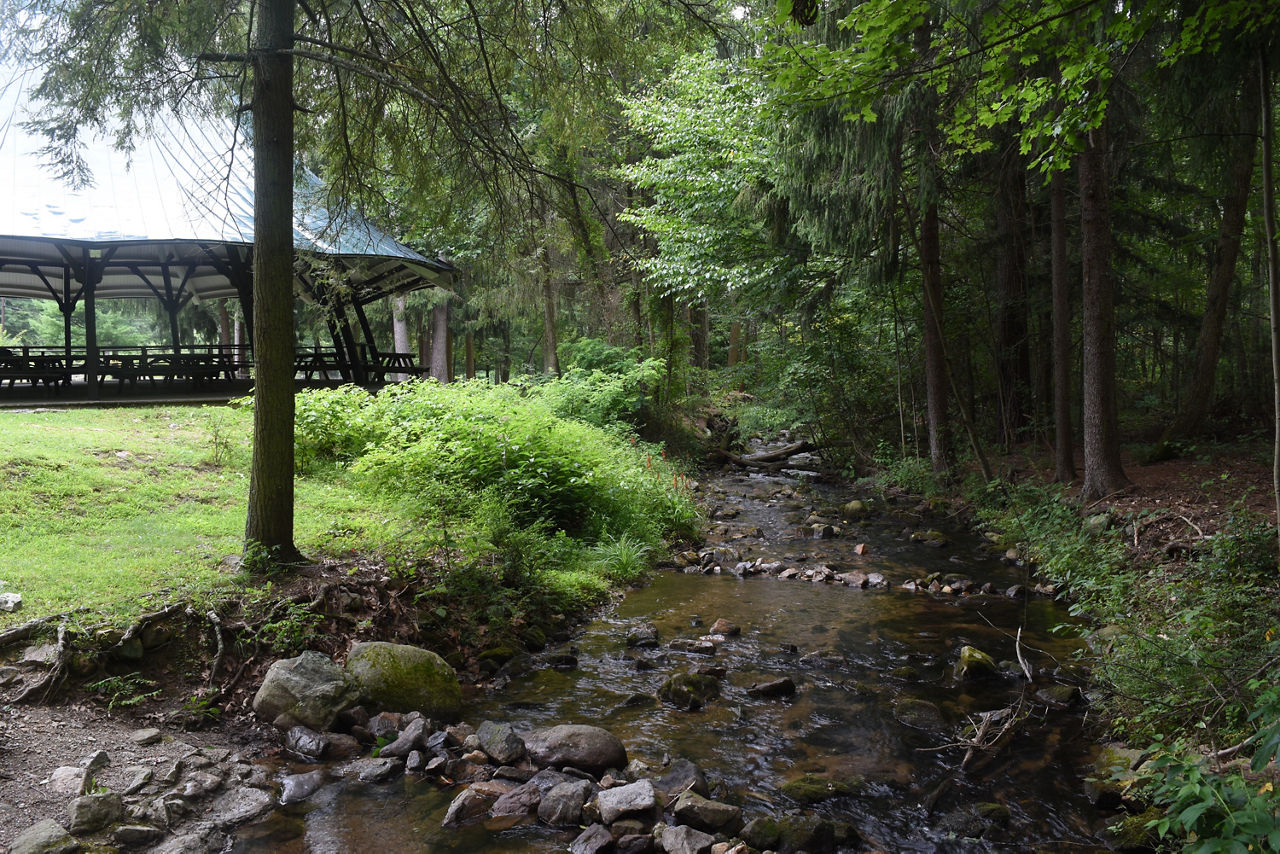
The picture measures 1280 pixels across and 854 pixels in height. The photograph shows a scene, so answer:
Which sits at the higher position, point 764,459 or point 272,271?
point 272,271

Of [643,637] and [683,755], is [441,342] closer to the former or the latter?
[643,637]

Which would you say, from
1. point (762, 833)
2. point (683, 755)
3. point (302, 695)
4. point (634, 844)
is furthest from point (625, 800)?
point (302, 695)

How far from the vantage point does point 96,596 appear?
504cm

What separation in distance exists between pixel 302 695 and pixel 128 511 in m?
3.66

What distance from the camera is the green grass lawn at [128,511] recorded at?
17.3 feet

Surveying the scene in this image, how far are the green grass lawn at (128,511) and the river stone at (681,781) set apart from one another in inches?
140

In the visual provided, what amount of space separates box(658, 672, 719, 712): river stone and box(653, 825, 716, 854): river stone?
5.64 ft

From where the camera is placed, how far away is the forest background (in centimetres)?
504

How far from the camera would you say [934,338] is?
42.1ft

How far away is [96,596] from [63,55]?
4062 millimetres

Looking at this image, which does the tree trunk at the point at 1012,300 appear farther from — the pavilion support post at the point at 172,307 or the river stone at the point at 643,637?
the pavilion support post at the point at 172,307

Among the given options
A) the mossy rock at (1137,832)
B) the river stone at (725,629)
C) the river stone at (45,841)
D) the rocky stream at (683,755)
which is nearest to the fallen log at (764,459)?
the rocky stream at (683,755)

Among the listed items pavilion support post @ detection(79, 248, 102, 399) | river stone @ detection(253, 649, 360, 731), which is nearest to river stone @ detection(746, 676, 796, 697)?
river stone @ detection(253, 649, 360, 731)

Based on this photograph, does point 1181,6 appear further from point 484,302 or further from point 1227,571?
point 484,302
